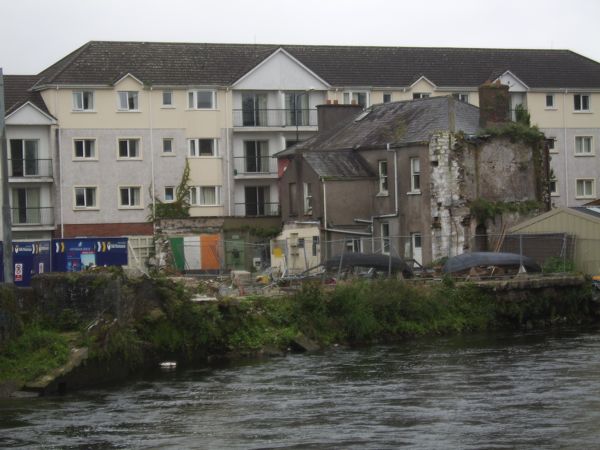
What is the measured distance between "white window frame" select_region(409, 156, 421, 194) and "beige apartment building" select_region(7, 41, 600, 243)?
1607cm

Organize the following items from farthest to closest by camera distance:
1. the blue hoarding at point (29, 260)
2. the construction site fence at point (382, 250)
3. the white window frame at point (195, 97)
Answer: the white window frame at point (195, 97)
the construction site fence at point (382, 250)
the blue hoarding at point (29, 260)

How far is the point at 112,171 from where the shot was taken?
74375 millimetres

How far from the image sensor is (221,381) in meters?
33.2

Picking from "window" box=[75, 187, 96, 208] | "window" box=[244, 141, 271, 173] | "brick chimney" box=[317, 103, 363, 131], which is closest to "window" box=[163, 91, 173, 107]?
"window" box=[244, 141, 271, 173]

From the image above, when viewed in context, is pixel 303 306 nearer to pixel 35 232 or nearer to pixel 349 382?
pixel 349 382

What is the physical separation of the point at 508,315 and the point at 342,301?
7083 mm

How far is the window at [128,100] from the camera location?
7431cm

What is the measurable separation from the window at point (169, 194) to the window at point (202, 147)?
241 centimetres

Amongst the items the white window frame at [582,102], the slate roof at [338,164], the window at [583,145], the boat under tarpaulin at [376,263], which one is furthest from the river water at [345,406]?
the white window frame at [582,102]

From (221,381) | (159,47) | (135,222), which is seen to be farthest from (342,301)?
(159,47)

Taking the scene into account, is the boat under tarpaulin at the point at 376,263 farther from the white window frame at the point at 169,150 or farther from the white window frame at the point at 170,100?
the white window frame at the point at 170,100

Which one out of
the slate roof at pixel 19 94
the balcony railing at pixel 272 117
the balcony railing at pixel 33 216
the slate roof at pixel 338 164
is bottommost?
the balcony railing at pixel 33 216

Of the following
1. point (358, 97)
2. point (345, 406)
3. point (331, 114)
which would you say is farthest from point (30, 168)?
point (345, 406)

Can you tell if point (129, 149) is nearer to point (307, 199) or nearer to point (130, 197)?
point (130, 197)
